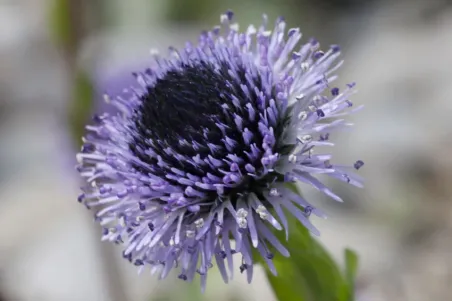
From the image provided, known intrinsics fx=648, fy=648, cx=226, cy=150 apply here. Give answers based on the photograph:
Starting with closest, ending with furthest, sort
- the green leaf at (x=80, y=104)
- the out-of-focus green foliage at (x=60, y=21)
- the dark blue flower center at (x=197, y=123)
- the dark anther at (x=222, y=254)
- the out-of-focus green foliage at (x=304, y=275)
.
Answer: the dark anther at (x=222, y=254) < the dark blue flower center at (x=197, y=123) < the out-of-focus green foliage at (x=304, y=275) < the out-of-focus green foliage at (x=60, y=21) < the green leaf at (x=80, y=104)

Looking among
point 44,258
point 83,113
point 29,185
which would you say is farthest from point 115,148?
point 29,185

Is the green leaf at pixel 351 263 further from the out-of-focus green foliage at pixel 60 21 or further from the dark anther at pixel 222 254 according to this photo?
the out-of-focus green foliage at pixel 60 21

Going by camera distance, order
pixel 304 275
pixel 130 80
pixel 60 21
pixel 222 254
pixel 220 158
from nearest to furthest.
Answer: pixel 222 254, pixel 220 158, pixel 304 275, pixel 60 21, pixel 130 80

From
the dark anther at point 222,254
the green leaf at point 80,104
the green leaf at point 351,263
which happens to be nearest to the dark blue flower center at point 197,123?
the dark anther at point 222,254

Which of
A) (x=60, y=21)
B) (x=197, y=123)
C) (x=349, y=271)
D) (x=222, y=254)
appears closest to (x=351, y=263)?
(x=349, y=271)

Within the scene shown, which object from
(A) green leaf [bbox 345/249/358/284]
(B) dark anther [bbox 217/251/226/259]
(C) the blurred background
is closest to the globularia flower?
(B) dark anther [bbox 217/251/226/259]

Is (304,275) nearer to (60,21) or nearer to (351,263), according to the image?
(351,263)
